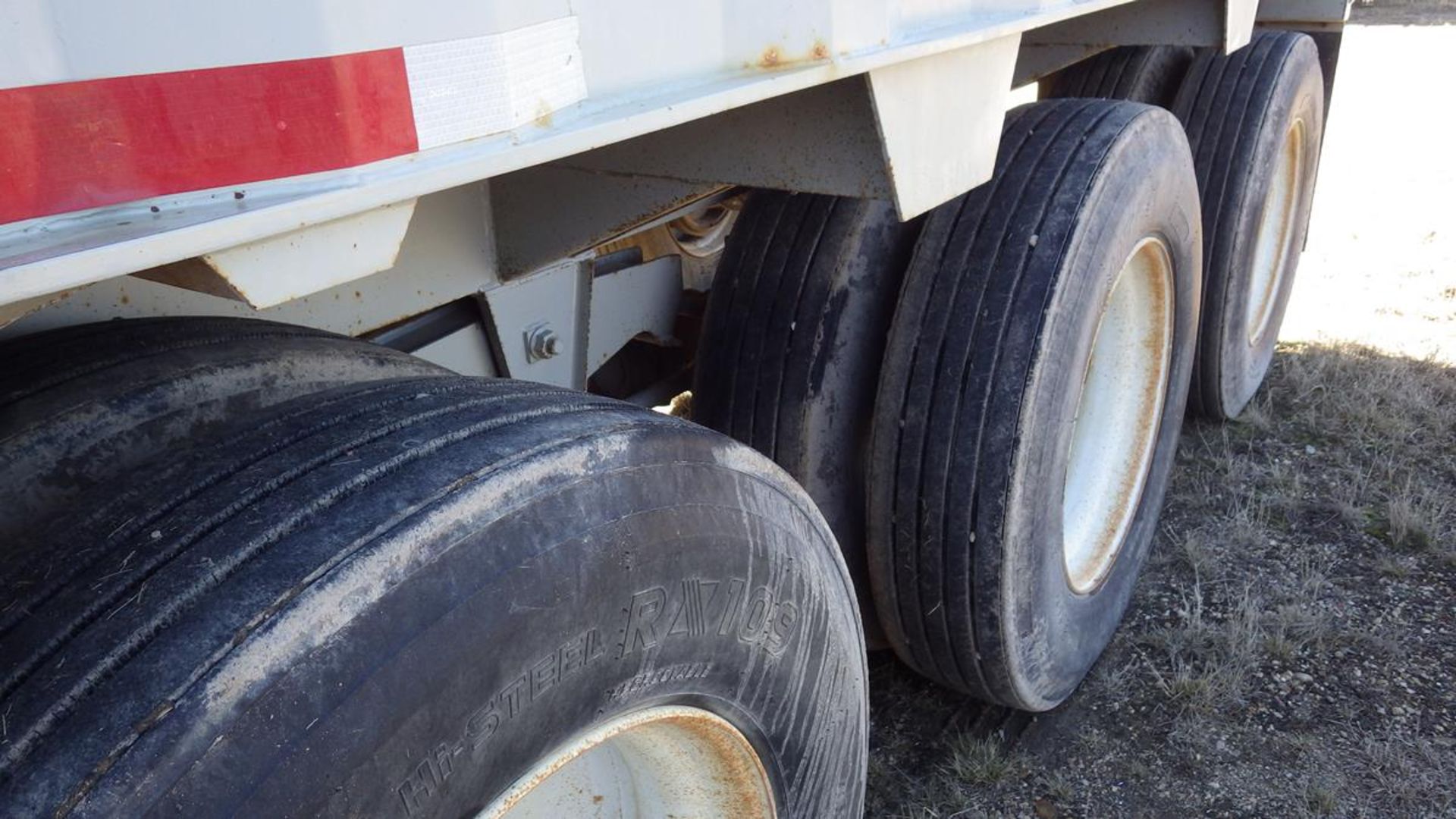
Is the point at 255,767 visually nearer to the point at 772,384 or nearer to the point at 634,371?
the point at 772,384

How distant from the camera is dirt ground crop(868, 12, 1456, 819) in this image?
2.23m

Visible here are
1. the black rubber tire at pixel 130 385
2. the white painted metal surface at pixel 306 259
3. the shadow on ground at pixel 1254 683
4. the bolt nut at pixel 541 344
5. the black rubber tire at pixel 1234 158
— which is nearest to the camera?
the white painted metal surface at pixel 306 259

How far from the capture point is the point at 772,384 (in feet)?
6.33

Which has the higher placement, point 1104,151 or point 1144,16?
point 1144,16

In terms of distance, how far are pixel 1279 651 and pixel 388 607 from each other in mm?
2272

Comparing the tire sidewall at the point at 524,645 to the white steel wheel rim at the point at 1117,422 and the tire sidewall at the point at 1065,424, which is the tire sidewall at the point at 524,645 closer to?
the tire sidewall at the point at 1065,424

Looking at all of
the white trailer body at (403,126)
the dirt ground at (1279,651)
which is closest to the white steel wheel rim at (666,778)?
the white trailer body at (403,126)

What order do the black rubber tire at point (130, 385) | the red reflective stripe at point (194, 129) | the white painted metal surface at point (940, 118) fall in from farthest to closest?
the white painted metal surface at point (940, 118), the black rubber tire at point (130, 385), the red reflective stripe at point (194, 129)

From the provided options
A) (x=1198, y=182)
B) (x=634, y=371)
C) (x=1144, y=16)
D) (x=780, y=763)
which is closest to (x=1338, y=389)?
(x=1198, y=182)

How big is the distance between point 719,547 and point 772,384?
2.61 ft

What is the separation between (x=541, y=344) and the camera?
1.82 meters

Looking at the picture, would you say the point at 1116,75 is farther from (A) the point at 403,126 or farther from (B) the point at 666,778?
(A) the point at 403,126

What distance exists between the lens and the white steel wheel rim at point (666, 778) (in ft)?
4.07

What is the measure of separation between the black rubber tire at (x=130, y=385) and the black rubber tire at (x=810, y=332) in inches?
28.1
